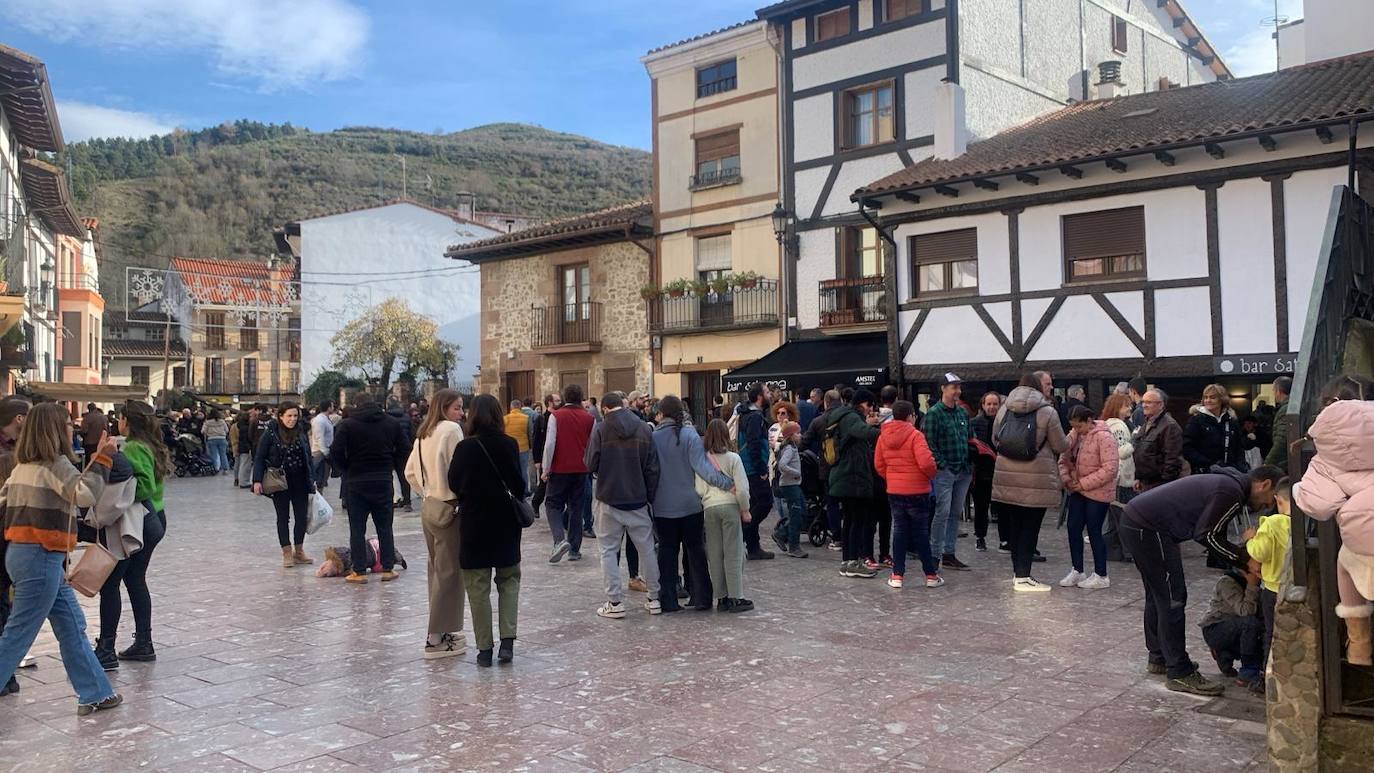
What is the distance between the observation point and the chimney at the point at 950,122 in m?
19.2

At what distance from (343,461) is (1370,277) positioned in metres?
7.65

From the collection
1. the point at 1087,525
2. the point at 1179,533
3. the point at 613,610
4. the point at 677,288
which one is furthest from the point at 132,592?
the point at 677,288

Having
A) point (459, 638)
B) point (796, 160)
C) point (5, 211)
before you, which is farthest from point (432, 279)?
point (459, 638)

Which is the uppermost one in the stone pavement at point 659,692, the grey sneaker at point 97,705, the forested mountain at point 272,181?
the forested mountain at point 272,181

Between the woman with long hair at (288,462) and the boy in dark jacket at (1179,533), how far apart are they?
23.8 ft

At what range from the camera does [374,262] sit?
3888cm

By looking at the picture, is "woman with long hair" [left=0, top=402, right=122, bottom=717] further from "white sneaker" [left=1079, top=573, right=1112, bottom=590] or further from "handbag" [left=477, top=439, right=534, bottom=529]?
"white sneaker" [left=1079, top=573, right=1112, bottom=590]

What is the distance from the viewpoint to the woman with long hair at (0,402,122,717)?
5270mm

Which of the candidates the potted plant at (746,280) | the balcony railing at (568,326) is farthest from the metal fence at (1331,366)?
the balcony railing at (568,326)

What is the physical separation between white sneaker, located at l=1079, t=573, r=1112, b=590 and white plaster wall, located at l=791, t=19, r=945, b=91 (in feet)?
45.4

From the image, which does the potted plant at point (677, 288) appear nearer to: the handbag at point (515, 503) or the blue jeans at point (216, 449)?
the blue jeans at point (216, 449)

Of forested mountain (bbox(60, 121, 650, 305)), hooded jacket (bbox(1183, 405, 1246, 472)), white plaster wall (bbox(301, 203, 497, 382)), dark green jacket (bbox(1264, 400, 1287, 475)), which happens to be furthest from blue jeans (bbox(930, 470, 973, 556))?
forested mountain (bbox(60, 121, 650, 305))

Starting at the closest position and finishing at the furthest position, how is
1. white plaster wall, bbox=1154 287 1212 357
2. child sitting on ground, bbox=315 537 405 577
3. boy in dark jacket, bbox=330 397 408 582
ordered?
boy in dark jacket, bbox=330 397 408 582, child sitting on ground, bbox=315 537 405 577, white plaster wall, bbox=1154 287 1212 357

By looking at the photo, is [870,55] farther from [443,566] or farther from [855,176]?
[443,566]
